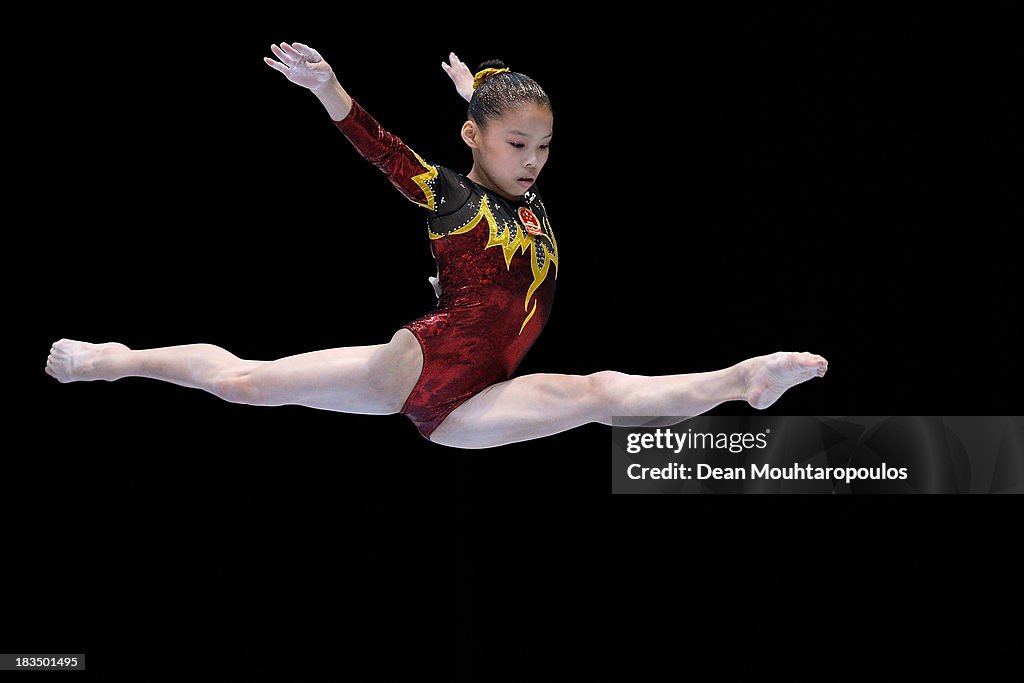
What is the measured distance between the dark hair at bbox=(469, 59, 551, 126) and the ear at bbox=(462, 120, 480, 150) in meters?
0.03

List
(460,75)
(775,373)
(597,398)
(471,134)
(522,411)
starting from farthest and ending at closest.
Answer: (460,75) < (471,134) < (522,411) < (597,398) < (775,373)

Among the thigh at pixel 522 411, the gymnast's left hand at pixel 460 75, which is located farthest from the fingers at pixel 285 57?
the thigh at pixel 522 411

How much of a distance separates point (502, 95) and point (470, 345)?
963 mm

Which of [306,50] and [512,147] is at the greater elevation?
[306,50]

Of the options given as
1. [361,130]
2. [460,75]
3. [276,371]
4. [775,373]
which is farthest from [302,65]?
[775,373]

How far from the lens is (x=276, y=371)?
15.3 feet

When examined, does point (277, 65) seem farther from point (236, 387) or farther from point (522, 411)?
point (522, 411)

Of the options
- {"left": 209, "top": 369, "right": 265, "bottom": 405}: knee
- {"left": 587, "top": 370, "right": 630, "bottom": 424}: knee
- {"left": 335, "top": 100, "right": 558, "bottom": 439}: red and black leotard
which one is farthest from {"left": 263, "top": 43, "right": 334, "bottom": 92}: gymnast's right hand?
{"left": 587, "top": 370, "right": 630, "bottom": 424}: knee

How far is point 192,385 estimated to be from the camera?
4.83m

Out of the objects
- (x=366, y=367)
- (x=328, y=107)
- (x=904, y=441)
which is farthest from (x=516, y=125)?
(x=904, y=441)

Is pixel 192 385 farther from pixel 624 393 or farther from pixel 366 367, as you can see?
pixel 624 393

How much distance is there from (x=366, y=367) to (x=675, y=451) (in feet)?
4.13

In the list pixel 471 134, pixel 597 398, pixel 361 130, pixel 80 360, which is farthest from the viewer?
pixel 80 360

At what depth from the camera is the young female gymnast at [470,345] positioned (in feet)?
15.0
